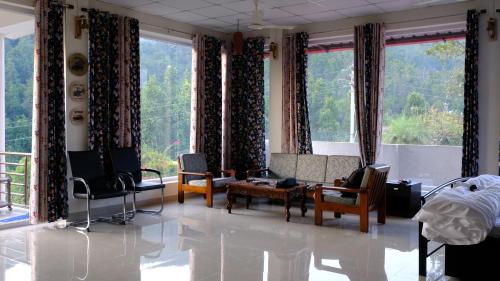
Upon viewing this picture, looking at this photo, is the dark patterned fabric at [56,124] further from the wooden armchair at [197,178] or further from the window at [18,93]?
the wooden armchair at [197,178]

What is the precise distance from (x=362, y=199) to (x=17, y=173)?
191 inches

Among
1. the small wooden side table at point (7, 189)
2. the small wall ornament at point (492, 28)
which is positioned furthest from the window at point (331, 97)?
the small wooden side table at point (7, 189)

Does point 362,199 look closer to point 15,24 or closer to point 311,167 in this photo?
point 311,167

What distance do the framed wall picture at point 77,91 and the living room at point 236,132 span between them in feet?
0.12

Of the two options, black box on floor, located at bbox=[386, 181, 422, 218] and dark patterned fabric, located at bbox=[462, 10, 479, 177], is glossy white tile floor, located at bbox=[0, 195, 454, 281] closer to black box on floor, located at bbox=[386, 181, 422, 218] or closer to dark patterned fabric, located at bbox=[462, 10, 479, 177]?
black box on floor, located at bbox=[386, 181, 422, 218]

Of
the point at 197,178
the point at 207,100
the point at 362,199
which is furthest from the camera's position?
the point at 207,100

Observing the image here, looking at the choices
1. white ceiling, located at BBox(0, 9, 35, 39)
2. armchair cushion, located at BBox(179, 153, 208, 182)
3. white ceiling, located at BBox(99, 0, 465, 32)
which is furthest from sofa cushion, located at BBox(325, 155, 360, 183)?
white ceiling, located at BBox(0, 9, 35, 39)

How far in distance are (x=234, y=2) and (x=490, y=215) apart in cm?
424

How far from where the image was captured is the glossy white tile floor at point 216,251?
3.89m

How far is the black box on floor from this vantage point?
6148mm

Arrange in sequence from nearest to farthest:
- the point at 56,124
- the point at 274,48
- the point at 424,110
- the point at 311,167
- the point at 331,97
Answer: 1. the point at 56,124
2. the point at 424,110
3. the point at 311,167
4. the point at 331,97
5. the point at 274,48

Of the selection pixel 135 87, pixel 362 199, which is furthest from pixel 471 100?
A: pixel 135 87

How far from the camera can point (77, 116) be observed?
6.01 metres

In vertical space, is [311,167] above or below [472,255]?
above
